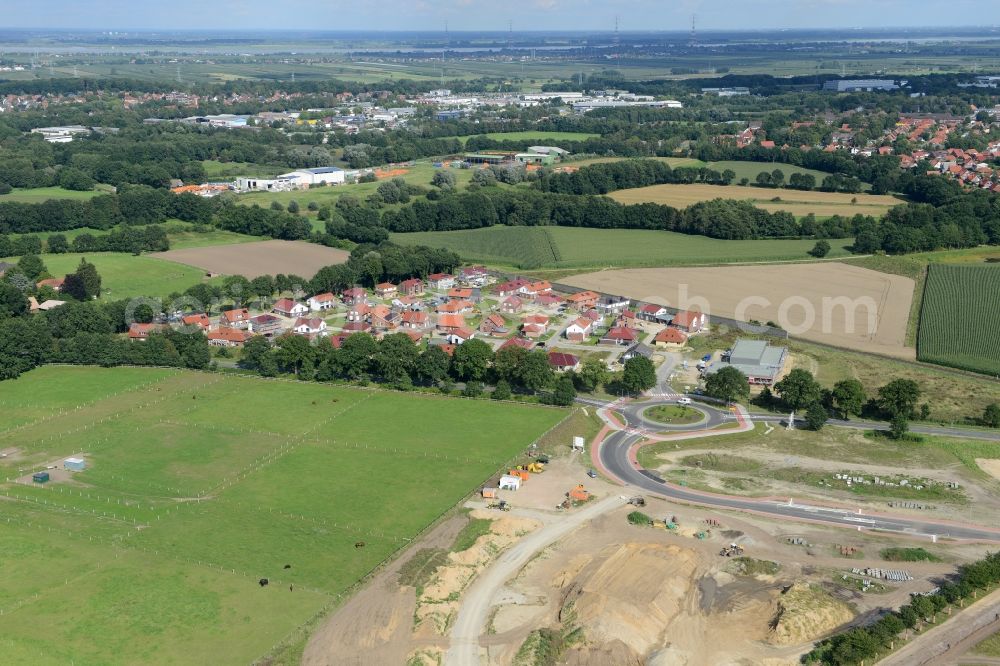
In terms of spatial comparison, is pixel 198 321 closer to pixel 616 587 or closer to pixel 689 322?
pixel 689 322

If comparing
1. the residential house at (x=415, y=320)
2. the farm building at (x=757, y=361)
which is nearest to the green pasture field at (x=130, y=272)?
the residential house at (x=415, y=320)

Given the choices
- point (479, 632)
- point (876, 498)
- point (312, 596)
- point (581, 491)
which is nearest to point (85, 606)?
point (312, 596)

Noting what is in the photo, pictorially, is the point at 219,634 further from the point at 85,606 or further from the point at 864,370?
the point at 864,370

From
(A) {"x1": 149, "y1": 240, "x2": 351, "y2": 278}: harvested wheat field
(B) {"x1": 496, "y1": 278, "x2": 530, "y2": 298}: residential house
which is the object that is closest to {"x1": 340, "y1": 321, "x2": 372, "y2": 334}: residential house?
(B) {"x1": 496, "y1": 278, "x2": 530, "y2": 298}: residential house

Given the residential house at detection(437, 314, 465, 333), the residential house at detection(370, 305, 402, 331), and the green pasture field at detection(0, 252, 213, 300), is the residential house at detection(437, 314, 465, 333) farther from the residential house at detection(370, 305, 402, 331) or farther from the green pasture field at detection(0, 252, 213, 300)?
the green pasture field at detection(0, 252, 213, 300)


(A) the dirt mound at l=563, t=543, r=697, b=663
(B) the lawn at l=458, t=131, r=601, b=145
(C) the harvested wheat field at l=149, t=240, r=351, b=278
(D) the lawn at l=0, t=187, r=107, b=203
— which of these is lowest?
(A) the dirt mound at l=563, t=543, r=697, b=663

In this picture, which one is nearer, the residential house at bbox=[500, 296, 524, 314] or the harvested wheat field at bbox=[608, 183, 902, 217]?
the residential house at bbox=[500, 296, 524, 314]
